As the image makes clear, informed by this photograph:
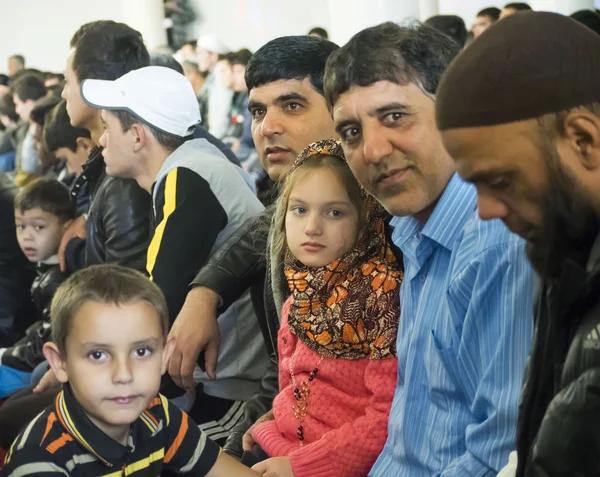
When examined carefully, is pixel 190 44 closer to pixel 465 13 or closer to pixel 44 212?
pixel 465 13

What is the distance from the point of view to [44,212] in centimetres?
443

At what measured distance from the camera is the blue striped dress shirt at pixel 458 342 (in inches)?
69.3

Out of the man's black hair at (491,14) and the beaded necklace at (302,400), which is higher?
the man's black hair at (491,14)

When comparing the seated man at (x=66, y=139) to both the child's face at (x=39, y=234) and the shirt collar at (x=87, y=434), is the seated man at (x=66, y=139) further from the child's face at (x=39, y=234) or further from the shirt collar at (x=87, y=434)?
the shirt collar at (x=87, y=434)

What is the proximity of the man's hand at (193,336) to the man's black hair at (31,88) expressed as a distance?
6303mm

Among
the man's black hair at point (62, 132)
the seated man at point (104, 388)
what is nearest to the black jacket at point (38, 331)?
the man's black hair at point (62, 132)

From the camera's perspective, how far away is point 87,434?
203 centimetres

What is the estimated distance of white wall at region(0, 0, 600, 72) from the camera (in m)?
13.9

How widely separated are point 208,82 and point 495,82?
9.60 meters

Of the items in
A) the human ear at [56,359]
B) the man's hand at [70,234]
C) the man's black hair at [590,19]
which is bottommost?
the human ear at [56,359]

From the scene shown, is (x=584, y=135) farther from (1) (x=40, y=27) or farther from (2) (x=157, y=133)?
(1) (x=40, y=27)

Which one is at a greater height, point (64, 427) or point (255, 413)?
point (64, 427)

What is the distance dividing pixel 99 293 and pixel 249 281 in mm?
878

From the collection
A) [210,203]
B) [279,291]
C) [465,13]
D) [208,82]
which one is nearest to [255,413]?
[279,291]
